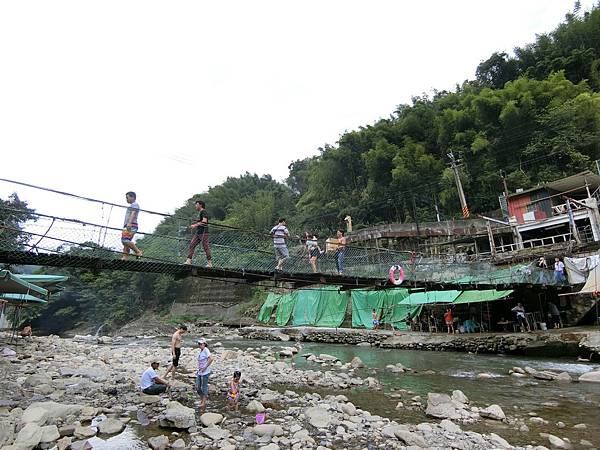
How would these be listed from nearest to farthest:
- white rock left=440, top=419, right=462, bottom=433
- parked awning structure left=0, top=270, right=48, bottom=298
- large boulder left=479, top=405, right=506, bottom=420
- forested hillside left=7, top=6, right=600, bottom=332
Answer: white rock left=440, top=419, right=462, bottom=433 < large boulder left=479, top=405, right=506, bottom=420 < parked awning structure left=0, top=270, right=48, bottom=298 < forested hillside left=7, top=6, right=600, bottom=332

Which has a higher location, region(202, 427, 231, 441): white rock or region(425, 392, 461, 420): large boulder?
region(425, 392, 461, 420): large boulder

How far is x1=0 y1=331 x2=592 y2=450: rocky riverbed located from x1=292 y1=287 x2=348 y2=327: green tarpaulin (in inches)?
437

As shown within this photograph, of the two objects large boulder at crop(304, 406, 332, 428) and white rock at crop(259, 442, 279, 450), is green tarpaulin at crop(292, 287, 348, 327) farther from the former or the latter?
white rock at crop(259, 442, 279, 450)

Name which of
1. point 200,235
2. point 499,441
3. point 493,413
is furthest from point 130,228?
point 493,413

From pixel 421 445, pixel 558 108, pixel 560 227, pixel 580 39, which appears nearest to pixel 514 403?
pixel 421 445

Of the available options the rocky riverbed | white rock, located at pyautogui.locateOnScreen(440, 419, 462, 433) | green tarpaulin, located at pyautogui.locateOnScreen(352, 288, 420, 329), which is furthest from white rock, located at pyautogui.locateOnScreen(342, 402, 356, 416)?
green tarpaulin, located at pyautogui.locateOnScreen(352, 288, 420, 329)

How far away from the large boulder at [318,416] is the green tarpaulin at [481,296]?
9.72 m

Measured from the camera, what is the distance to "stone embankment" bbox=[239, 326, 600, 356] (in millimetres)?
9953

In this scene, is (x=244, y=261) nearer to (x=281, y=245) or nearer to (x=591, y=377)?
(x=281, y=245)

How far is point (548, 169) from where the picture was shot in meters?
23.7

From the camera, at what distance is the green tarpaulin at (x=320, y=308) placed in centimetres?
1945

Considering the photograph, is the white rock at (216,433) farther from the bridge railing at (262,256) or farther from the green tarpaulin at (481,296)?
the green tarpaulin at (481,296)

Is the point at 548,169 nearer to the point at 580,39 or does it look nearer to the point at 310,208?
the point at 580,39

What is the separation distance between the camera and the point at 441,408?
5.84m
